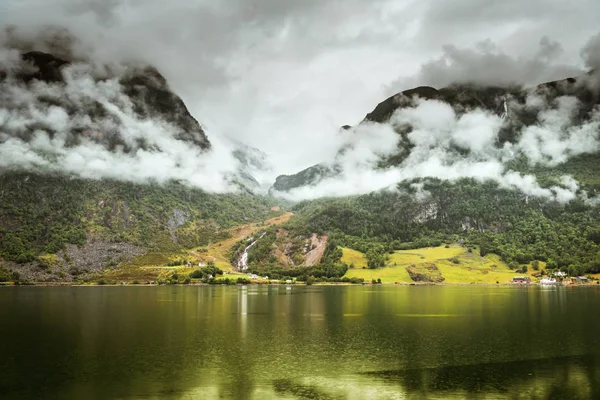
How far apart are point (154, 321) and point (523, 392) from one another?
2352 inches

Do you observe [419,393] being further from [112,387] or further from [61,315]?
[61,315]

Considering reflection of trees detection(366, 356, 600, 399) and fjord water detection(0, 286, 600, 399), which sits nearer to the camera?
reflection of trees detection(366, 356, 600, 399)

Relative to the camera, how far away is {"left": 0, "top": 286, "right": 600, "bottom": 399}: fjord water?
35781 mm

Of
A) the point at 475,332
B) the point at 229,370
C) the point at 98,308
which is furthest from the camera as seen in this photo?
the point at 98,308

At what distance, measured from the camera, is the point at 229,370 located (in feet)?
140

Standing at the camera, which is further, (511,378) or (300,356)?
(300,356)

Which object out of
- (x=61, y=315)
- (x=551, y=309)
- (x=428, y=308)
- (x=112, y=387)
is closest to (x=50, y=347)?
(x=112, y=387)

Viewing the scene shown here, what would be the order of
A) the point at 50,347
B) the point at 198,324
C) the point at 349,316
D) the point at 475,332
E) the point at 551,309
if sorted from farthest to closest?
the point at 551,309 → the point at 349,316 → the point at 198,324 → the point at 475,332 → the point at 50,347

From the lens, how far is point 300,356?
161 feet

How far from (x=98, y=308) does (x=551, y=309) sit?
315 feet

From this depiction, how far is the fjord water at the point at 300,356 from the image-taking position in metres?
35.8

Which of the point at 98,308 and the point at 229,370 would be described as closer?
the point at 229,370

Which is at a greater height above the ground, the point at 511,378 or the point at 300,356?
the point at 511,378

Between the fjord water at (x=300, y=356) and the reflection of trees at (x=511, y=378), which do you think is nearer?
the reflection of trees at (x=511, y=378)
